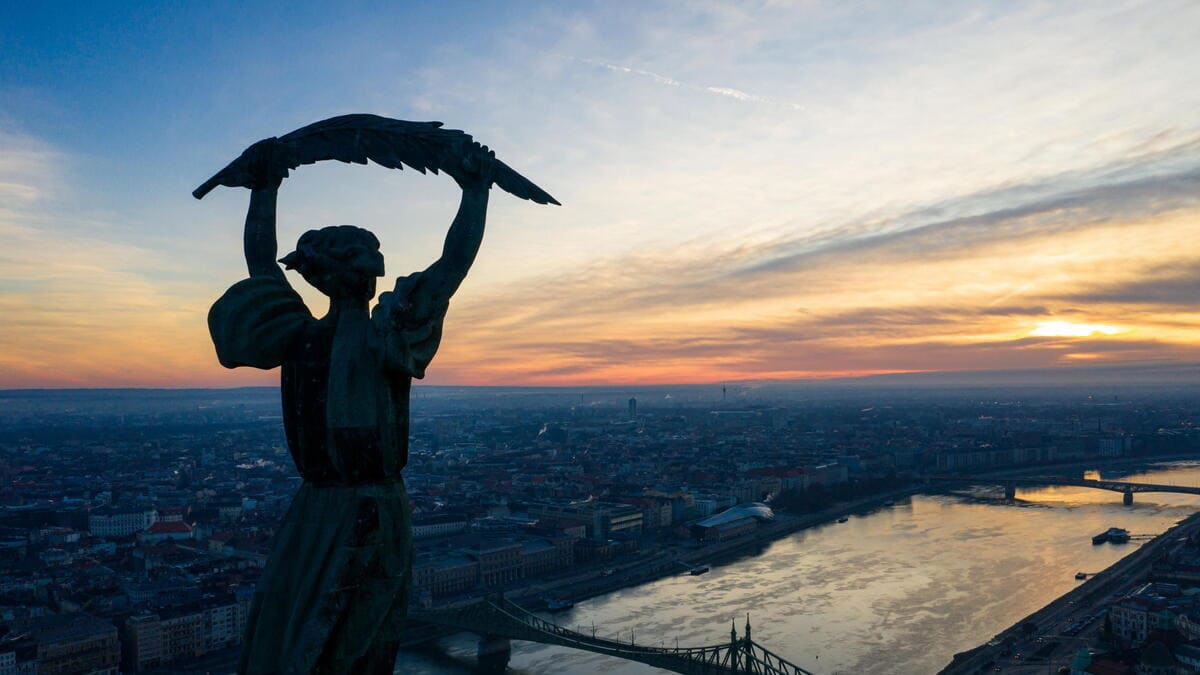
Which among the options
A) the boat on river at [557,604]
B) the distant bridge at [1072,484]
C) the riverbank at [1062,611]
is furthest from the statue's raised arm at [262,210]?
the distant bridge at [1072,484]

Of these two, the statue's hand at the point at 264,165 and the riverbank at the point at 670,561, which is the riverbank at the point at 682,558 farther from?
the statue's hand at the point at 264,165

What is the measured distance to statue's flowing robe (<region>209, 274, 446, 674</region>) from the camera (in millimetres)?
1041

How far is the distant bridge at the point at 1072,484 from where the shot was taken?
2567cm

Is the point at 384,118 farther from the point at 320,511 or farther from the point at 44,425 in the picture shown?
the point at 44,425

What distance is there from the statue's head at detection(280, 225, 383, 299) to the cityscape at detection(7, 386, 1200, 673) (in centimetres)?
1046

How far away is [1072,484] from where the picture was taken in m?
28.1

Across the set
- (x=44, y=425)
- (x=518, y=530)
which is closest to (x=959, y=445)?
(x=518, y=530)

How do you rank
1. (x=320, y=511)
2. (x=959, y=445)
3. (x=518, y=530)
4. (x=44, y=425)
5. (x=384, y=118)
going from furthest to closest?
(x=44, y=425) < (x=959, y=445) < (x=518, y=530) < (x=384, y=118) < (x=320, y=511)

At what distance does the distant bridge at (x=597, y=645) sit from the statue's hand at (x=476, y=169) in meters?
9.03

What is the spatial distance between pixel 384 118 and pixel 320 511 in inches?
17.8

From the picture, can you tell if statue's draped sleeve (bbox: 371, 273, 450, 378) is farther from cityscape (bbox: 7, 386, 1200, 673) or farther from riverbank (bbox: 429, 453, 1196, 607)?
riverbank (bbox: 429, 453, 1196, 607)

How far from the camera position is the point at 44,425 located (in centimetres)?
6241

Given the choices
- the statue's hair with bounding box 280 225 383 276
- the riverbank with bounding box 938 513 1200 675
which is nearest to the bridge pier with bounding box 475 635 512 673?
the riverbank with bounding box 938 513 1200 675

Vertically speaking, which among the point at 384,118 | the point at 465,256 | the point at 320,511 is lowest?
the point at 320,511
